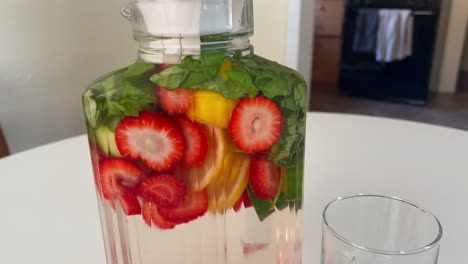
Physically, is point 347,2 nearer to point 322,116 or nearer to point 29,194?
point 322,116

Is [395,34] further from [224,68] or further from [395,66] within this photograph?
[224,68]

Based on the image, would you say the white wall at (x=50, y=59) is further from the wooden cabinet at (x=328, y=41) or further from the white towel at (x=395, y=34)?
the wooden cabinet at (x=328, y=41)

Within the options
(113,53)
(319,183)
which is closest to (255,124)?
(319,183)

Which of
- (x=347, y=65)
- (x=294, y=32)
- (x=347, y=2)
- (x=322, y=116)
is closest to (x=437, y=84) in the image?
(x=347, y=65)

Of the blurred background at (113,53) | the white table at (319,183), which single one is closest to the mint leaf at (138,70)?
the white table at (319,183)

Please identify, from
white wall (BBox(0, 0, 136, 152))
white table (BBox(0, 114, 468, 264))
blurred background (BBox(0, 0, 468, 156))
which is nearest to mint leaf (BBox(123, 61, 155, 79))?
white table (BBox(0, 114, 468, 264))

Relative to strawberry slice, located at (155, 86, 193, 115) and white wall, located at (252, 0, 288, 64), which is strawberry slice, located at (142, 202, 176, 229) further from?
white wall, located at (252, 0, 288, 64)
